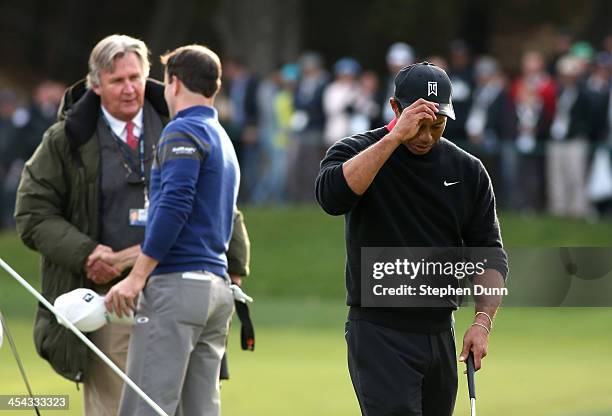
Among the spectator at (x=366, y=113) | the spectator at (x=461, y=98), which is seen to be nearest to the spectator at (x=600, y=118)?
the spectator at (x=461, y=98)

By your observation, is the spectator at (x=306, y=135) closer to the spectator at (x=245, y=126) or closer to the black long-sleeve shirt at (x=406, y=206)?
the spectator at (x=245, y=126)

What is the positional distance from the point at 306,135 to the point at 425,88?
57.1ft

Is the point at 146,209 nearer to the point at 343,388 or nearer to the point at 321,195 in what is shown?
the point at 321,195

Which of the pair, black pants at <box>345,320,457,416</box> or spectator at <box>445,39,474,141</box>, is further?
spectator at <box>445,39,474,141</box>

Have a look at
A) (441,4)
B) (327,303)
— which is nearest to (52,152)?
(327,303)

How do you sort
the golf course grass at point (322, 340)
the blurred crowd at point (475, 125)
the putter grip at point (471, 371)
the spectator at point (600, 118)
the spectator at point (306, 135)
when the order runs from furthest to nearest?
1. the spectator at point (306, 135)
2. the blurred crowd at point (475, 125)
3. the spectator at point (600, 118)
4. the golf course grass at point (322, 340)
5. the putter grip at point (471, 371)

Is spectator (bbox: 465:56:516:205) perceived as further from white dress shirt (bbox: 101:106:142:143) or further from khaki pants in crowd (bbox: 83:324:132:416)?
khaki pants in crowd (bbox: 83:324:132:416)

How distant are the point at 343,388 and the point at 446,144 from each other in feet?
19.6

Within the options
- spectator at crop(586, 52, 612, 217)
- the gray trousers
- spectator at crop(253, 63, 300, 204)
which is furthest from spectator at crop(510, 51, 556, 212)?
the gray trousers

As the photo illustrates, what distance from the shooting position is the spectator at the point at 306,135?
23.9 m

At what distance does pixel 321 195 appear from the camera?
6715mm

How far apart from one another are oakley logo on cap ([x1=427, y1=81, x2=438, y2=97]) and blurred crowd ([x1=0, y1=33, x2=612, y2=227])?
15.4 meters

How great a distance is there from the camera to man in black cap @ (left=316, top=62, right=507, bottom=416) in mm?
6684

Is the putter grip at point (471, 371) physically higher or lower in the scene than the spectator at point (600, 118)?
lower
